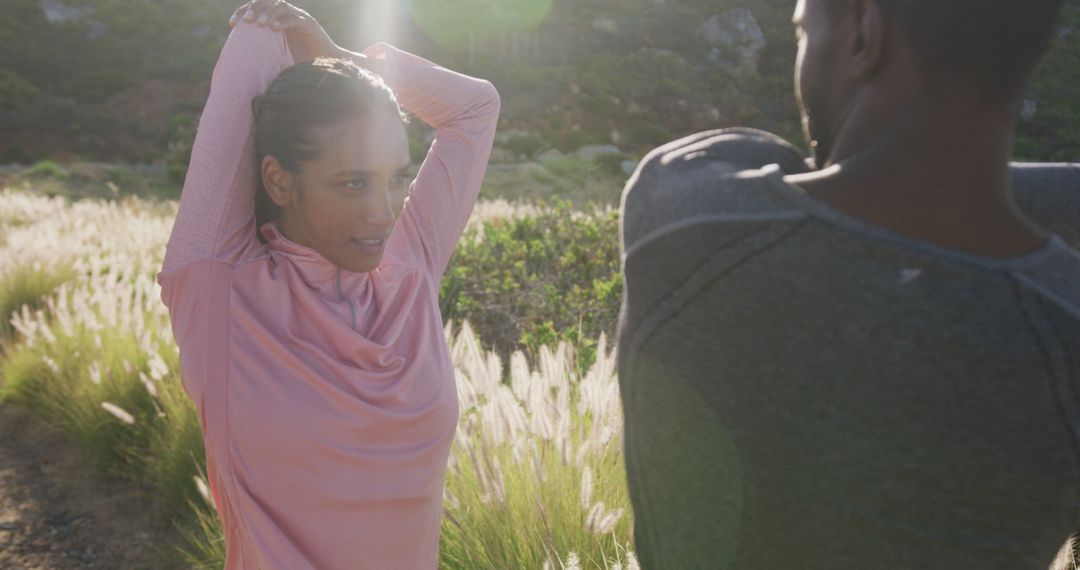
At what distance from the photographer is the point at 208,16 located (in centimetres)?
3506

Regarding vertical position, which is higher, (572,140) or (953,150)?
(953,150)

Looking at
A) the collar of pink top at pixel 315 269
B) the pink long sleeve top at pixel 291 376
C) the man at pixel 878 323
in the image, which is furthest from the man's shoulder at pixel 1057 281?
the collar of pink top at pixel 315 269

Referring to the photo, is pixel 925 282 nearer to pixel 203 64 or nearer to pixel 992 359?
pixel 992 359

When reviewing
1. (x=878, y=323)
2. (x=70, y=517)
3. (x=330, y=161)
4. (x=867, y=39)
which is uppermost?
(x=867, y=39)

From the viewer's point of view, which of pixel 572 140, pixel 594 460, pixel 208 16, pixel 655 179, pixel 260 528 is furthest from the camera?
pixel 208 16

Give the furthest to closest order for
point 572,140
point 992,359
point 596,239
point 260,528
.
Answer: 1. point 572,140
2. point 596,239
3. point 260,528
4. point 992,359

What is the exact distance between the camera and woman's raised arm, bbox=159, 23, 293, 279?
6.07 ft

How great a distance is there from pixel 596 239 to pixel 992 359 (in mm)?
6176

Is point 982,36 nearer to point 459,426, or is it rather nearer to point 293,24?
point 293,24

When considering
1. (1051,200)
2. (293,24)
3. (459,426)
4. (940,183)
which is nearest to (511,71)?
(459,426)

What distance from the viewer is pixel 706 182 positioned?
2.77 ft

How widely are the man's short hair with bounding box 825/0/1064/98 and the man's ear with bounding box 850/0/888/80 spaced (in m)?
0.03

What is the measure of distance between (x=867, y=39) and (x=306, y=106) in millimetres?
1298

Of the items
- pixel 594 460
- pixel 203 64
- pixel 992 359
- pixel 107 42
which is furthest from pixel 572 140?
pixel 992 359
